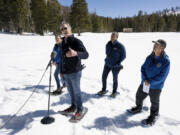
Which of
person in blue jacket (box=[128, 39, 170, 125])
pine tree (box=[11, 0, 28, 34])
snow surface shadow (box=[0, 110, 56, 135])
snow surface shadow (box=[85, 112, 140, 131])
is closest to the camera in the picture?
person in blue jacket (box=[128, 39, 170, 125])

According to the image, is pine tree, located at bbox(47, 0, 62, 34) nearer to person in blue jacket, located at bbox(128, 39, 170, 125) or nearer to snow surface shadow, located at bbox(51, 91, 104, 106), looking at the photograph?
snow surface shadow, located at bbox(51, 91, 104, 106)

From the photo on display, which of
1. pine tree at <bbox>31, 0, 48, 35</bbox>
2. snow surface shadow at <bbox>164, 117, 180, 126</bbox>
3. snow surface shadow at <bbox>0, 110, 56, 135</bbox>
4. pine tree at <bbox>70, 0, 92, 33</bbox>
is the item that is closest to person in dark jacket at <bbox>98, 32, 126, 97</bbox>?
snow surface shadow at <bbox>164, 117, 180, 126</bbox>

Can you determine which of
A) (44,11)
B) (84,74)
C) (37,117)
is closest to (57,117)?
(37,117)

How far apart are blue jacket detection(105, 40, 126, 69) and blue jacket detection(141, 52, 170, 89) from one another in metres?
1.07

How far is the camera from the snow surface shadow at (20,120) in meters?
2.81

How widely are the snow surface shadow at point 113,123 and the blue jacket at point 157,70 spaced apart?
105cm

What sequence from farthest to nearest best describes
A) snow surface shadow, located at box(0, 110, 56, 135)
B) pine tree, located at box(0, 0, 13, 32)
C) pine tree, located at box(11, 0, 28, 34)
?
pine tree, located at box(0, 0, 13, 32), pine tree, located at box(11, 0, 28, 34), snow surface shadow, located at box(0, 110, 56, 135)

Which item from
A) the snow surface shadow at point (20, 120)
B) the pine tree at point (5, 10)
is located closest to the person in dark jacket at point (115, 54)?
the snow surface shadow at point (20, 120)

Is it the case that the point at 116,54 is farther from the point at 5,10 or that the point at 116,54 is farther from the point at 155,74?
the point at 5,10

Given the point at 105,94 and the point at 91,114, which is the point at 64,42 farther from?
the point at 105,94

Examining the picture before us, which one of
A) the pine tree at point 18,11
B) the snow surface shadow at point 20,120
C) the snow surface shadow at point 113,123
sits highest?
the pine tree at point 18,11

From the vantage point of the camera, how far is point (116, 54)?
3939 millimetres

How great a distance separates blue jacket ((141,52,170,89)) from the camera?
2.69 meters

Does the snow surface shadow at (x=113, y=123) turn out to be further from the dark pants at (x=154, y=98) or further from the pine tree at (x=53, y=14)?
the pine tree at (x=53, y=14)
